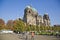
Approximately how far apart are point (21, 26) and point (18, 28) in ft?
3.07

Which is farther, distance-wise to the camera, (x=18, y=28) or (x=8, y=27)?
(x=8, y=27)

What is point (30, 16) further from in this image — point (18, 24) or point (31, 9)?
point (18, 24)

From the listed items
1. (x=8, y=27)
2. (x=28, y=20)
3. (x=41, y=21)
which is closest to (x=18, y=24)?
(x=8, y=27)

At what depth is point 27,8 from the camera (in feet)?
232

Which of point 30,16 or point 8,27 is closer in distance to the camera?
point 8,27

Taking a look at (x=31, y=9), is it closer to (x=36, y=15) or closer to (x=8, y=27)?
(x=36, y=15)

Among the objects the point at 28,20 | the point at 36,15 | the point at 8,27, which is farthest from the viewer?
the point at 36,15

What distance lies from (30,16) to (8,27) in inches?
1039

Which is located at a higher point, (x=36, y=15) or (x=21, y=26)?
(x=36, y=15)

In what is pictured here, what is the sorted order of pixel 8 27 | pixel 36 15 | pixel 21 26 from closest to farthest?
pixel 21 26 < pixel 8 27 < pixel 36 15

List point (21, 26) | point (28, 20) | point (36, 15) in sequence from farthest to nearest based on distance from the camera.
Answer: point (36, 15)
point (28, 20)
point (21, 26)

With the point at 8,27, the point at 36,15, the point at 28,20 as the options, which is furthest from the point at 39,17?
the point at 8,27

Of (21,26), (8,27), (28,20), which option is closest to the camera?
(21,26)

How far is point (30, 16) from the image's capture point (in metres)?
71.9
